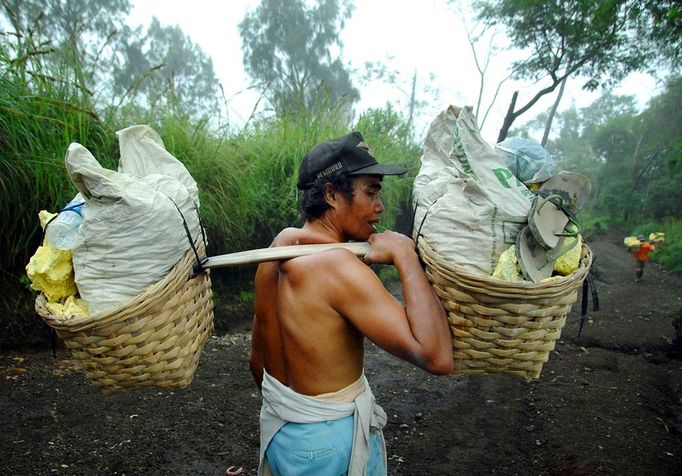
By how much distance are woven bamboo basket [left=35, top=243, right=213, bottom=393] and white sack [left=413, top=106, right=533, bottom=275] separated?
2.37 feet

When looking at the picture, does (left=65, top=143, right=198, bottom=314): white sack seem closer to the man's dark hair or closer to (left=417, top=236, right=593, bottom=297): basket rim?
the man's dark hair

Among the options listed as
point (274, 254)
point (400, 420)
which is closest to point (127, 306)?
point (274, 254)

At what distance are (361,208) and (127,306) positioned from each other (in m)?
0.75

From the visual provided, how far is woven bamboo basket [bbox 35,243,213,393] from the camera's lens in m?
1.27

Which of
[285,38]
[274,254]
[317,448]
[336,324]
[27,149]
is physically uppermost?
[285,38]

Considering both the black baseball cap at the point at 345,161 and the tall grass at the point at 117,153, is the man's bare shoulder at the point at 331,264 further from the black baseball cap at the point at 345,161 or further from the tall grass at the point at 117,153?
the tall grass at the point at 117,153

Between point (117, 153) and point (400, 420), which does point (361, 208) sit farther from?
point (117, 153)

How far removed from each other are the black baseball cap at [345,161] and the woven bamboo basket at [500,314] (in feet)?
1.04

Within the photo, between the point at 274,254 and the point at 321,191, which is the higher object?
the point at 321,191

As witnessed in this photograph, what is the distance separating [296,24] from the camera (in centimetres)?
2622

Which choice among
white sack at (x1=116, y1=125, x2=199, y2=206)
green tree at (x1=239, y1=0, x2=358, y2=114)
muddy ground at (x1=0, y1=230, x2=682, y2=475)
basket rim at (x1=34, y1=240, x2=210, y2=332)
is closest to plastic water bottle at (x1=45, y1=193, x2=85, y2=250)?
basket rim at (x1=34, y1=240, x2=210, y2=332)

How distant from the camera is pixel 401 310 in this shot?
1362 mm

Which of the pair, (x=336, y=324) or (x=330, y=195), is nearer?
(x=336, y=324)

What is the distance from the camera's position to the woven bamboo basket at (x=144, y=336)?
1271 millimetres
